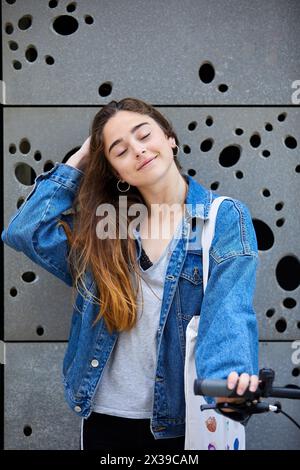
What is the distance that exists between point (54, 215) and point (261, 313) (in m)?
1.27

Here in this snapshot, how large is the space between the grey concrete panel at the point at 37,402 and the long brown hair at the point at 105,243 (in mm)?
783

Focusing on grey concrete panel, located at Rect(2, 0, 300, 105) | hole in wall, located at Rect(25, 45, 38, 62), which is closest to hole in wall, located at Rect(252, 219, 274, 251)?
grey concrete panel, located at Rect(2, 0, 300, 105)

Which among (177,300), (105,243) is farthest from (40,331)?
(177,300)

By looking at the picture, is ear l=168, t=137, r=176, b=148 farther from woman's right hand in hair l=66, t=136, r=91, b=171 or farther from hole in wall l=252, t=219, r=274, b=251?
hole in wall l=252, t=219, r=274, b=251

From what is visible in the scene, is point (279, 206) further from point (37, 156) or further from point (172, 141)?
point (37, 156)

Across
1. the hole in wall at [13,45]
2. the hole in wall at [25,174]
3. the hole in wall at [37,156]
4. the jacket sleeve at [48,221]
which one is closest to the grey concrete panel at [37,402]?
the jacket sleeve at [48,221]

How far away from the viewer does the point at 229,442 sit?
2.01 metres

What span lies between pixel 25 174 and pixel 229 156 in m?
1.09

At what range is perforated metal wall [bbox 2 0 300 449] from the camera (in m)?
3.03

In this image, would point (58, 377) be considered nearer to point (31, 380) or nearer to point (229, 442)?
point (31, 380)

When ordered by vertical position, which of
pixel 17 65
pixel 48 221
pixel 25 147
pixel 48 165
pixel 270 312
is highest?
pixel 17 65

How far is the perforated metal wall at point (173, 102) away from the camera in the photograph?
9.93 feet

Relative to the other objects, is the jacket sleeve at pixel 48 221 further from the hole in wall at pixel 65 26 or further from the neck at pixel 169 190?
the hole in wall at pixel 65 26

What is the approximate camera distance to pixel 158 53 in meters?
3.02
